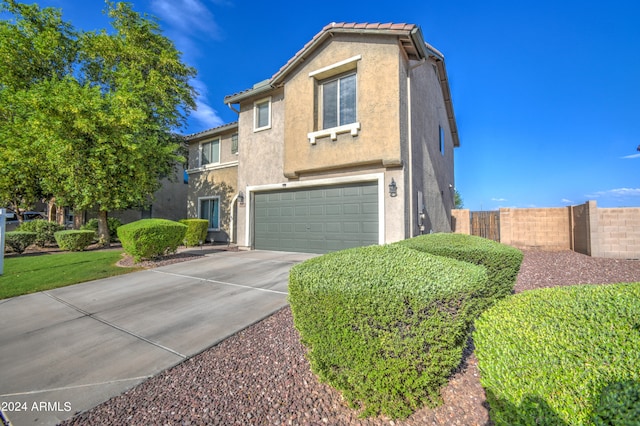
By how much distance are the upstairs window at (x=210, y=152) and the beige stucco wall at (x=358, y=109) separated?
6.86 metres

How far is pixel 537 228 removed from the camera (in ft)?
36.4

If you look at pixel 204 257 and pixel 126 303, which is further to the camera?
pixel 204 257

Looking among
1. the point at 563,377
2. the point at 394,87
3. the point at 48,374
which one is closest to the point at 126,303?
the point at 48,374

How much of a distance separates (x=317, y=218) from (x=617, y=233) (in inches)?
388

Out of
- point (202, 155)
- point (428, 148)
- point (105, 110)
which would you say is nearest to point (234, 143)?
point (202, 155)

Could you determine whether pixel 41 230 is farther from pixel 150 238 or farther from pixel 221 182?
pixel 150 238

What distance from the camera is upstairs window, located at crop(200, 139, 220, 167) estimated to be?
14.7m

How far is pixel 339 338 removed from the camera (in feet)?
6.71

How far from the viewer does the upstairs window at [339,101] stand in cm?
848

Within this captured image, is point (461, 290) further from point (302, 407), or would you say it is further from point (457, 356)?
point (302, 407)

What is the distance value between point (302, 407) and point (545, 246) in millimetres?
13084

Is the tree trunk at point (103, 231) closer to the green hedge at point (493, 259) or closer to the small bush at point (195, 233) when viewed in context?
the small bush at point (195, 233)

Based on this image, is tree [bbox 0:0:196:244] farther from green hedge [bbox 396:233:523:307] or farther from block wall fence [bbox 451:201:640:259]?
block wall fence [bbox 451:201:640:259]

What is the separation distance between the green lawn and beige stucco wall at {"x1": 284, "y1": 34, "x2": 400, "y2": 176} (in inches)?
251
